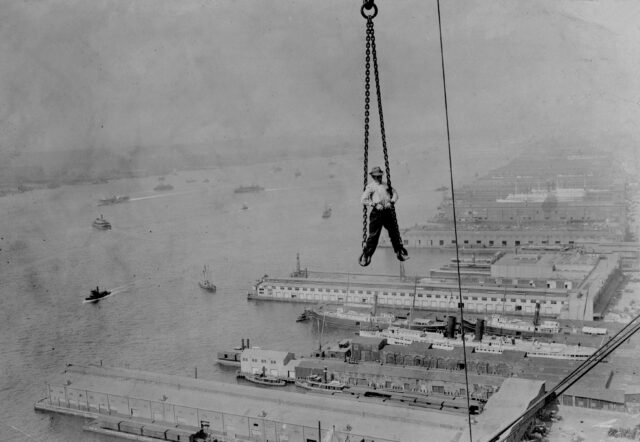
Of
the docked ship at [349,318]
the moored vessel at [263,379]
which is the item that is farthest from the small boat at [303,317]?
the moored vessel at [263,379]

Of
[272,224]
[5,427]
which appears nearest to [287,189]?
[272,224]

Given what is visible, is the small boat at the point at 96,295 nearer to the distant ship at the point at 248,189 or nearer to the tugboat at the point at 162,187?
the tugboat at the point at 162,187

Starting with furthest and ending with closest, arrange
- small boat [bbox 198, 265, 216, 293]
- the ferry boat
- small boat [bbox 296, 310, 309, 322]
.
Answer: small boat [bbox 198, 265, 216, 293], small boat [bbox 296, 310, 309, 322], the ferry boat

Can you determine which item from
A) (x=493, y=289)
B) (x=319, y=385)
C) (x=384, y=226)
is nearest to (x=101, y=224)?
(x=493, y=289)

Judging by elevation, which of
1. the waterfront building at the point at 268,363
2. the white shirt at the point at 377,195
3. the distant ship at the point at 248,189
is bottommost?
the waterfront building at the point at 268,363

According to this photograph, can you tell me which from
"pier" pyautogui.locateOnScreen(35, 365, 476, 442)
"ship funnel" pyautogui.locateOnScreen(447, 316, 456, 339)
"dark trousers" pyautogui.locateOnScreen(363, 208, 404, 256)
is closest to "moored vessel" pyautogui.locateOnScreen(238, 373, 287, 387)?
"pier" pyautogui.locateOnScreen(35, 365, 476, 442)

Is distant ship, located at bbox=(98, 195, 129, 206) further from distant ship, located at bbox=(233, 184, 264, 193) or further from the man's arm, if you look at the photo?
the man's arm

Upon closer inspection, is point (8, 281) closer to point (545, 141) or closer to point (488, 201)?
point (488, 201)
